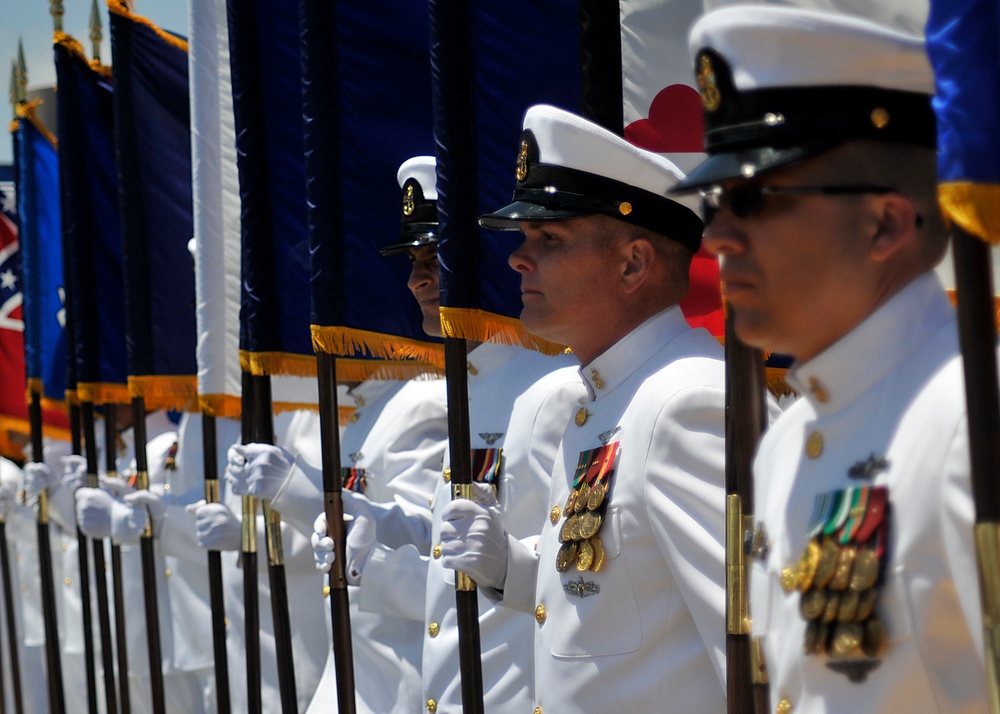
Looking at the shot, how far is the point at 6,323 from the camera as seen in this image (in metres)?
12.1

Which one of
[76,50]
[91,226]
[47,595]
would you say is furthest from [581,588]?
[47,595]

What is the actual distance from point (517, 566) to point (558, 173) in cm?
108

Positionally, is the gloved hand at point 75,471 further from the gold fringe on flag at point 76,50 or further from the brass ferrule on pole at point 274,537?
the brass ferrule on pole at point 274,537

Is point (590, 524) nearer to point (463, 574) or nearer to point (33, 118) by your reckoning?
point (463, 574)

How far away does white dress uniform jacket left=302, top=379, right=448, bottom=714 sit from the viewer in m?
5.46

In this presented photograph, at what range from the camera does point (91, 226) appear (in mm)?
8750

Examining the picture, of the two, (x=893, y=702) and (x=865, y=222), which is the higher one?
(x=865, y=222)

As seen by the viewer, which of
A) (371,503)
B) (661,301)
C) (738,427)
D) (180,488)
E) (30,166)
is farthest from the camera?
(30,166)

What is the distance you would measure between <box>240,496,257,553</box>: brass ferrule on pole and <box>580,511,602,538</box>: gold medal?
288 centimetres

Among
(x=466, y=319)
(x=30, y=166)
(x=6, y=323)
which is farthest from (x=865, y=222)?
(x=6, y=323)

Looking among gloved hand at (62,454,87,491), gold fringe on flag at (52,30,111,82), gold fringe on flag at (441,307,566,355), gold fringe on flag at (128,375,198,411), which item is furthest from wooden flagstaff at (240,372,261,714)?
gold fringe on flag at (52,30,111,82)

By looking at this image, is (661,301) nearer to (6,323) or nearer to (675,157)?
(675,157)

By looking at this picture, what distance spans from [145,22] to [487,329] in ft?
12.9

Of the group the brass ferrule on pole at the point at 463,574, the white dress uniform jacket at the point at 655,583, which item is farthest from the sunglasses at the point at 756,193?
the brass ferrule on pole at the point at 463,574
